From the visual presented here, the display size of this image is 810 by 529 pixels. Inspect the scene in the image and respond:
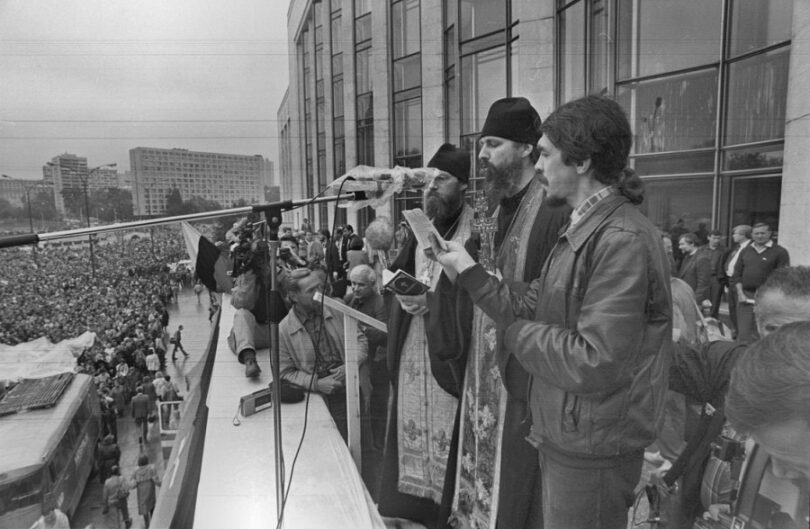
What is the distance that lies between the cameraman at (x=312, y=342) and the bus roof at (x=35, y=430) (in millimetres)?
780

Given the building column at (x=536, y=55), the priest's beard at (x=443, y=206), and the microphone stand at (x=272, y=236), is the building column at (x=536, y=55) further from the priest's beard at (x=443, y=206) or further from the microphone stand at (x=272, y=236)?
the microphone stand at (x=272, y=236)

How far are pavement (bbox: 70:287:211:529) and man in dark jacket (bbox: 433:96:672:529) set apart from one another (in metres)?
1.32

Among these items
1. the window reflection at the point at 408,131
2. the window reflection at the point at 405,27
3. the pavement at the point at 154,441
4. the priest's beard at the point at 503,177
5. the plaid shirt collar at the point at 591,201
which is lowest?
the pavement at the point at 154,441

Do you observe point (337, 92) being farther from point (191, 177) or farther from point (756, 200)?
point (756, 200)

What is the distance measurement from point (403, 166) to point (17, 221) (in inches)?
57.6

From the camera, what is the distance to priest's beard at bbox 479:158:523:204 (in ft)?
4.02

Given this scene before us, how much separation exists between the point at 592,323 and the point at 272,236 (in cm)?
97

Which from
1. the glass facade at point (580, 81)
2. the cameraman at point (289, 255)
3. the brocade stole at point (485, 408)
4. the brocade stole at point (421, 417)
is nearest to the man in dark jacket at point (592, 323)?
the brocade stole at point (485, 408)

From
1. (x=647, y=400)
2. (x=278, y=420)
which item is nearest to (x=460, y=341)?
(x=647, y=400)

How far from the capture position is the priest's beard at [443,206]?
154cm

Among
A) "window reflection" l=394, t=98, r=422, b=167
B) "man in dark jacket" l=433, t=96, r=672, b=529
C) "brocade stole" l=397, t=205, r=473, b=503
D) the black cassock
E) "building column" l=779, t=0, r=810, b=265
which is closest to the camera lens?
"man in dark jacket" l=433, t=96, r=672, b=529

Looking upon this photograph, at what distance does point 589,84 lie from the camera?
5.38 feet

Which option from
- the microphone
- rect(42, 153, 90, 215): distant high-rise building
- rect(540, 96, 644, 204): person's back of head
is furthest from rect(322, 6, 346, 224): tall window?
rect(540, 96, 644, 204): person's back of head

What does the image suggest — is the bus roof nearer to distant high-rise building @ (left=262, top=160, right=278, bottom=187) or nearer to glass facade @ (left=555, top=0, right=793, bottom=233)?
distant high-rise building @ (left=262, top=160, right=278, bottom=187)
